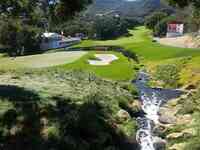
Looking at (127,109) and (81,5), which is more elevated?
(81,5)

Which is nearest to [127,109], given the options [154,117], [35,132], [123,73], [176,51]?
[154,117]

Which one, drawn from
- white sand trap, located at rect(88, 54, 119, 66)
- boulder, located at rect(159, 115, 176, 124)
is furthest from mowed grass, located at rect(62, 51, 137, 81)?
boulder, located at rect(159, 115, 176, 124)

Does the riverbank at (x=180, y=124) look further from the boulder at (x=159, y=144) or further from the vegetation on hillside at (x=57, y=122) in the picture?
the vegetation on hillside at (x=57, y=122)

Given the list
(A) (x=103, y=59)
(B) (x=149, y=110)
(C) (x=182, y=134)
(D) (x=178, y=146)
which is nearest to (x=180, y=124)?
(C) (x=182, y=134)

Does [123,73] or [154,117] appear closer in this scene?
[154,117]

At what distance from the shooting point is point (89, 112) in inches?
899

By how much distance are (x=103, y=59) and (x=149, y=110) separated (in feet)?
121

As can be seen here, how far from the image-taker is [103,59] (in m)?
71.6

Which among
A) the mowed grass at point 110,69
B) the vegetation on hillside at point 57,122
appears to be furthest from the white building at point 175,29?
the vegetation on hillside at point 57,122

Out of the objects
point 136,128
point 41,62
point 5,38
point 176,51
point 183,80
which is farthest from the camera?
point 5,38

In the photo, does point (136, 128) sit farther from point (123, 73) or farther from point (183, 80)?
point (123, 73)

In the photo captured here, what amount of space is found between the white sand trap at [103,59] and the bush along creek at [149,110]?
8.29 metres

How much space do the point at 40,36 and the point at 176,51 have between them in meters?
41.4

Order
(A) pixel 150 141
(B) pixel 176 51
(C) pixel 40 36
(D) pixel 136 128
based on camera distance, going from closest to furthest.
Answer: (A) pixel 150 141 → (D) pixel 136 128 → (B) pixel 176 51 → (C) pixel 40 36
